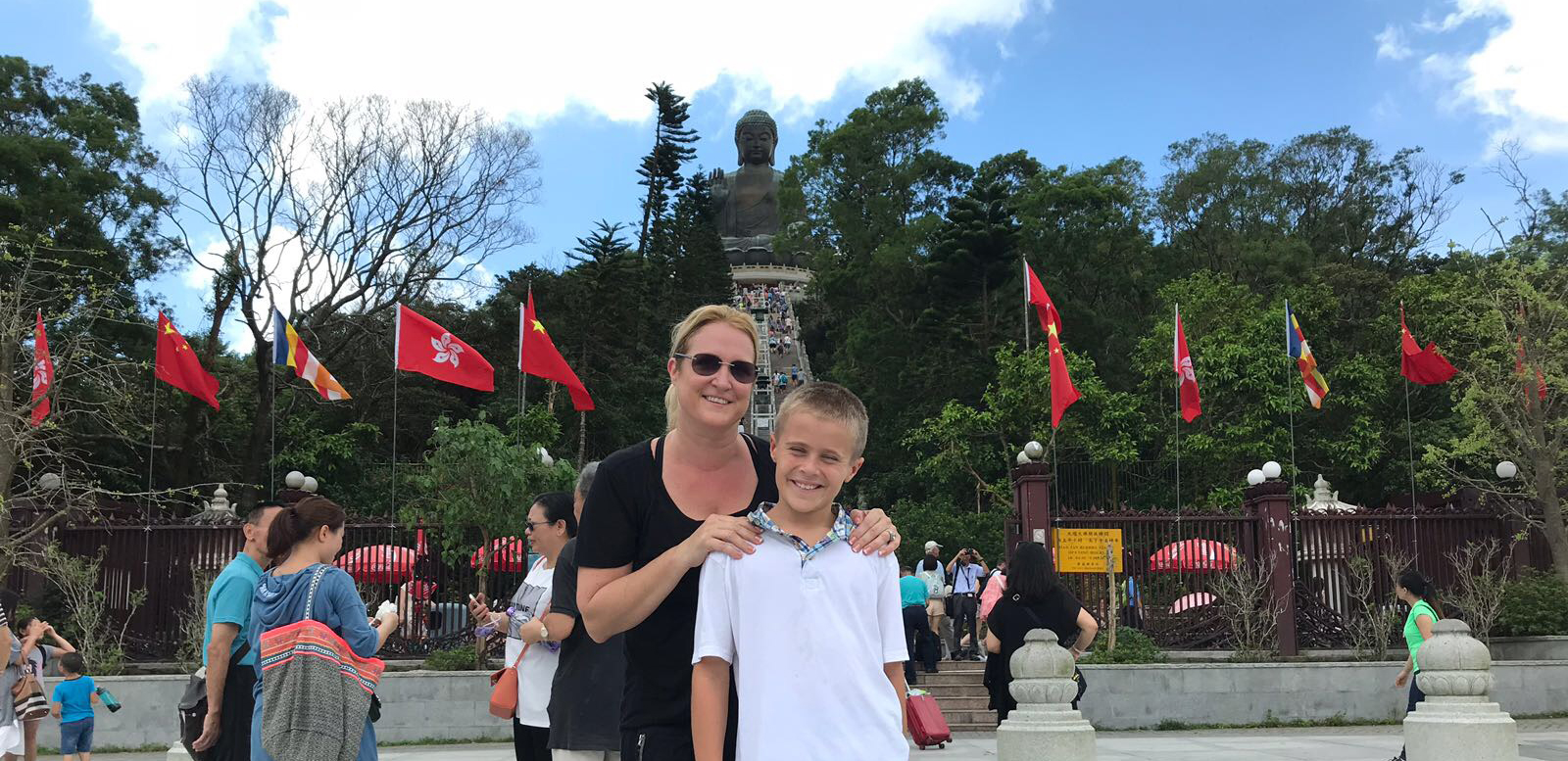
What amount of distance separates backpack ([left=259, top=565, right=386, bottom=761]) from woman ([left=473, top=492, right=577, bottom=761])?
69 cm

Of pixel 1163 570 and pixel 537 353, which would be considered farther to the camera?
pixel 537 353

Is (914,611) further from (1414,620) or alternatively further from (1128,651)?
(1414,620)

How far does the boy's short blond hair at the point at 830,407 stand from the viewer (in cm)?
277

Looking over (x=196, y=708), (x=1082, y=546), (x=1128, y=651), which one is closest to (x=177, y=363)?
(x=1082, y=546)

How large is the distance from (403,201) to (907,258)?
1577 centimetres

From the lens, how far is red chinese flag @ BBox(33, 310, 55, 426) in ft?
53.0

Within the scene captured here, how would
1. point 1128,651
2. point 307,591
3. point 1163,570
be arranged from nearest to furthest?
point 307,591
point 1128,651
point 1163,570

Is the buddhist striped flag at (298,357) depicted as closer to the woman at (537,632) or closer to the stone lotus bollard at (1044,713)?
the stone lotus bollard at (1044,713)

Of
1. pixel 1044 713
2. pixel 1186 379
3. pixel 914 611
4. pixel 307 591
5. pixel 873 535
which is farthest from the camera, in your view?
pixel 1186 379

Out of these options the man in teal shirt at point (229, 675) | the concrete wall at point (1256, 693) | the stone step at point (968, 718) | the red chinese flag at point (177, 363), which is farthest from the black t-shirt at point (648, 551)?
the red chinese flag at point (177, 363)

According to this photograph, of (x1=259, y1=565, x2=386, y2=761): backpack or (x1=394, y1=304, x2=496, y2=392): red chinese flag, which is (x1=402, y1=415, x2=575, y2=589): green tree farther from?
(x1=259, y1=565, x2=386, y2=761): backpack

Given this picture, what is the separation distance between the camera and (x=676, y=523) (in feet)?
9.80

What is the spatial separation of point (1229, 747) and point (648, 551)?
33.7 ft

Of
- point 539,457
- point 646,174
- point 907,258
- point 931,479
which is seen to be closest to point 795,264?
point 646,174
